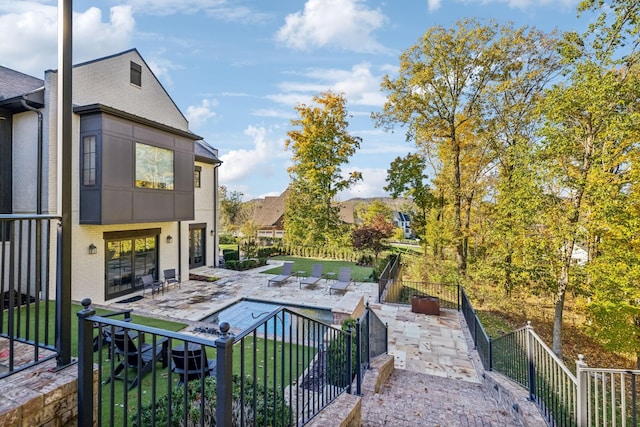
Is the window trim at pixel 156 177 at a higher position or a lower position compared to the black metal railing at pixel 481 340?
higher

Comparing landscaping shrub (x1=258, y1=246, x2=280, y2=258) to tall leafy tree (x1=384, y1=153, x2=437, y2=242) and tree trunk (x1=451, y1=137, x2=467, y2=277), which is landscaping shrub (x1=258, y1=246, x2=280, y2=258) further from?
tree trunk (x1=451, y1=137, x2=467, y2=277)

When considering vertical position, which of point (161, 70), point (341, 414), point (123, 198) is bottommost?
point (341, 414)

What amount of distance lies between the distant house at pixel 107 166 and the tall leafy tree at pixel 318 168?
9931mm

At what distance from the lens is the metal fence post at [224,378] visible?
1.69 meters

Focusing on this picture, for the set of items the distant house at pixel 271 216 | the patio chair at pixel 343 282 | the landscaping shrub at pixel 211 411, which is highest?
the distant house at pixel 271 216

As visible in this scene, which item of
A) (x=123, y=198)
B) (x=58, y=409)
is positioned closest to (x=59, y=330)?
(x=58, y=409)

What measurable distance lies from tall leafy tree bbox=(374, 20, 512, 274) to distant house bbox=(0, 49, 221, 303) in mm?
10670

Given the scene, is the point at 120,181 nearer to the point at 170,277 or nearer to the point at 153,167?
the point at 153,167

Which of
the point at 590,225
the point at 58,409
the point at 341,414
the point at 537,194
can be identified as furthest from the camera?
the point at 537,194

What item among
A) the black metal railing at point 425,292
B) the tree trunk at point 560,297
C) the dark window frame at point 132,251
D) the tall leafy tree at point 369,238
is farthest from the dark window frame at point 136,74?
the tree trunk at point 560,297

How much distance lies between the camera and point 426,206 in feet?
56.9

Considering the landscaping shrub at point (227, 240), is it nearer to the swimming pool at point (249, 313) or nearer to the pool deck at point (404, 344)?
the pool deck at point (404, 344)

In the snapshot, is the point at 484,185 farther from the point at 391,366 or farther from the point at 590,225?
the point at 391,366

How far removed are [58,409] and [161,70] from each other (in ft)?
45.4
